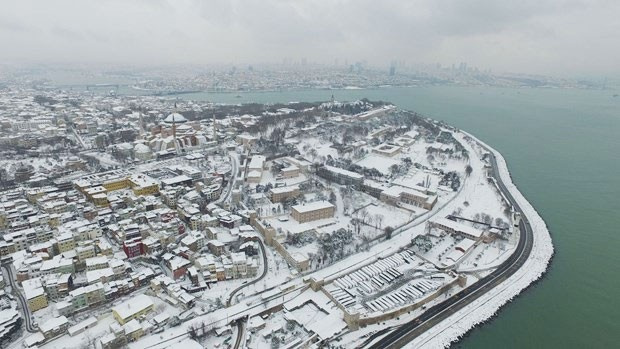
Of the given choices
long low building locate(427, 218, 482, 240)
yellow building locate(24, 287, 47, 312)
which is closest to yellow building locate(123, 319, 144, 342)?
yellow building locate(24, 287, 47, 312)

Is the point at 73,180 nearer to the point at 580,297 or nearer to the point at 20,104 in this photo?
the point at 580,297

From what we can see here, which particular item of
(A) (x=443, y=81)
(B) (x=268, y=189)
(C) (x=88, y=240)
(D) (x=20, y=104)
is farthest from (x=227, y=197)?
(A) (x=443, y=81)

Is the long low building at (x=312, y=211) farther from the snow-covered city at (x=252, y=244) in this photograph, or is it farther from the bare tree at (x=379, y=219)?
the bare tree at (x=379, y=219)

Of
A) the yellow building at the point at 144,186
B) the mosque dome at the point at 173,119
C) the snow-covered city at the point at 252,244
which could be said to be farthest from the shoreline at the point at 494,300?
the mosque dome at the point at 173,119

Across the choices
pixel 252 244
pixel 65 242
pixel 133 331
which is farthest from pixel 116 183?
pixel 133 331

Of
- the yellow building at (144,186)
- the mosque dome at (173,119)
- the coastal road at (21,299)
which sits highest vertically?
the mosque dome at (173,119)

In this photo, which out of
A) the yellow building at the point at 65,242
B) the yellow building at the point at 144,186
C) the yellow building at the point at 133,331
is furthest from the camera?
the yellow building at the point at 144,186

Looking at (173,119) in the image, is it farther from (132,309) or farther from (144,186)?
(132,309)
